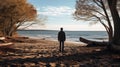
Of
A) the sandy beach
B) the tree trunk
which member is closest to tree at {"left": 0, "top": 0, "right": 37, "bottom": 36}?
the sandy beach

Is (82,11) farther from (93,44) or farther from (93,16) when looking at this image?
(93,44)

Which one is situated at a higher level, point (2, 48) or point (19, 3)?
point (19, 3)

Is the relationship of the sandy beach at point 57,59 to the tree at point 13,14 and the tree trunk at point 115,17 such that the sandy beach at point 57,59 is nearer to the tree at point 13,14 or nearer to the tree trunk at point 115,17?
the tree trunk at point 115,17

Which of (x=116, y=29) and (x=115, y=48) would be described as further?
(x=116, y=29)

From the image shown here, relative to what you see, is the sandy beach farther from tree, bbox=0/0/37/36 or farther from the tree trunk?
tree, bbox=0/0/37/36

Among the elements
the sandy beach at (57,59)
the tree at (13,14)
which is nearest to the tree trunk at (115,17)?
the sandy beach at (57,59)

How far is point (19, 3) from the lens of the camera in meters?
47.6

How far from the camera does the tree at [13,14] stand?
46.5 m

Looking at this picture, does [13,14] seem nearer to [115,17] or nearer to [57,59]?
[115,17]

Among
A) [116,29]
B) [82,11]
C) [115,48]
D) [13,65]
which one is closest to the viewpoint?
[13,65]

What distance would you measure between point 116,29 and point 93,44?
924 cm

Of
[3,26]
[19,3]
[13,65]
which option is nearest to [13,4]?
[19,3]

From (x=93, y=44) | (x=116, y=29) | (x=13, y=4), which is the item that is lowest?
(x=93, y=44)

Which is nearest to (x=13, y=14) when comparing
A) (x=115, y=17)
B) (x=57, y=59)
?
(x=115, y=17)
